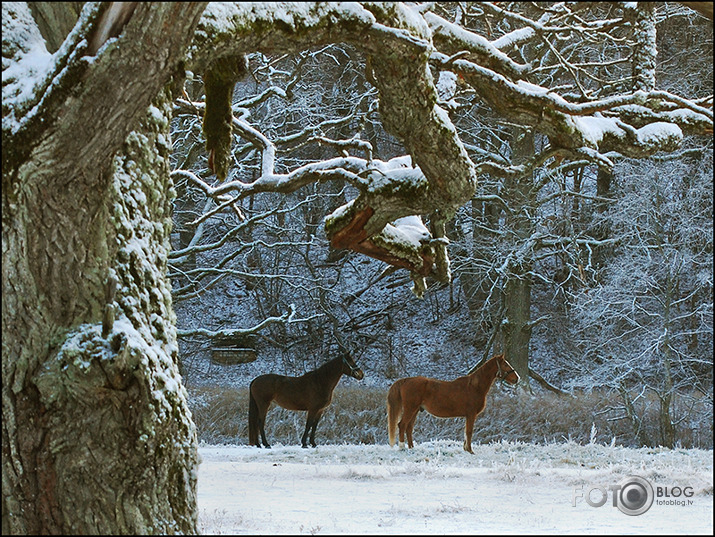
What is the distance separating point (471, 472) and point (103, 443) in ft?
13.8

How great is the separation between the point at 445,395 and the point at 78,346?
645 centimetres

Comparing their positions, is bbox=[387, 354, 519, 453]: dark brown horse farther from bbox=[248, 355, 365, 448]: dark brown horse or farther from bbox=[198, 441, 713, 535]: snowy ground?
bbox=[248, 355, 365, 448]: dark brown horse

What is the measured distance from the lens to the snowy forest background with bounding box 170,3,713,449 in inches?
431

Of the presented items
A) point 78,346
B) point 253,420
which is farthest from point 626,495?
point 253,420

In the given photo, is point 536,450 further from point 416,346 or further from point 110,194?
point 416,346

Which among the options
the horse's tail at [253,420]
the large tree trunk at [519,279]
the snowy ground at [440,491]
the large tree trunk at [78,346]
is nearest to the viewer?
the large tree trunk at [78,346]

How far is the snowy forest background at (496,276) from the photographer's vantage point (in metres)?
10.9

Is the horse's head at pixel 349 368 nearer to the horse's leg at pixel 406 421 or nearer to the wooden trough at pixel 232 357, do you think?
the horse's leg at pixel 406 421

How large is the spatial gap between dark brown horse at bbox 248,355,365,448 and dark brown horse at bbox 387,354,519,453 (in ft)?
3.03

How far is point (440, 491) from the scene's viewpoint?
5.81 meters

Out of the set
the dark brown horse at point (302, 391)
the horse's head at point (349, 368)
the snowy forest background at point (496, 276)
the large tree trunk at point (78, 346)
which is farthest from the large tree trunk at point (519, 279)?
the large tree trunk at point (78, 346)

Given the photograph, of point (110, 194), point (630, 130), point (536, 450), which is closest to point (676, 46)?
point (536, 450)

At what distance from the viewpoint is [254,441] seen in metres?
10.2

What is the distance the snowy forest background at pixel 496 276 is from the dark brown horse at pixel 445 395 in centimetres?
282
